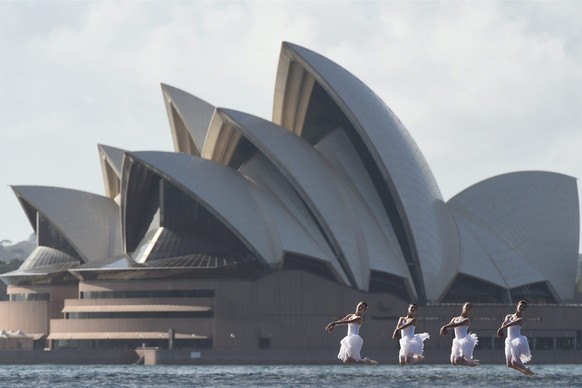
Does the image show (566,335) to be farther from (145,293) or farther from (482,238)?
(145,293)

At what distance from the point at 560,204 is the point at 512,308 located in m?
13.2

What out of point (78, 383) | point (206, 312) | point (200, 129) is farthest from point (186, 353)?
point (78, 383)

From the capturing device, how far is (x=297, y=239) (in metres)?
119

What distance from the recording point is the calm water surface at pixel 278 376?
8488cm

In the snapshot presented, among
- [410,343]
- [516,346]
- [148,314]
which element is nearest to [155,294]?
[148,314]

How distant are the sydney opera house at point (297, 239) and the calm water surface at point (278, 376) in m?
5.39

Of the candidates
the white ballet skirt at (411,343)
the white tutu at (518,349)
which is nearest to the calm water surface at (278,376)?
the white ballet skirt at (411,343)

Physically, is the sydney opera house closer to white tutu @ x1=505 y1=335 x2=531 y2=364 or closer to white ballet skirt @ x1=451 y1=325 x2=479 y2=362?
white ballet skirt @ x1=451 y1=325 x2=479 y2=362

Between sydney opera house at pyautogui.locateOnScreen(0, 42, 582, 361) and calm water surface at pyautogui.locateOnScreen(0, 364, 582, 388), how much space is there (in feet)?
17.7

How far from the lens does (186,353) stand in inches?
4646

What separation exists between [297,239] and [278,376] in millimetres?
24657

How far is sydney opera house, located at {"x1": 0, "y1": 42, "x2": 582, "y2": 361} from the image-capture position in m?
119

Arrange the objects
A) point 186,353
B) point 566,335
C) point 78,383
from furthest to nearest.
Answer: point 566,335
point 186,353
point 78,383

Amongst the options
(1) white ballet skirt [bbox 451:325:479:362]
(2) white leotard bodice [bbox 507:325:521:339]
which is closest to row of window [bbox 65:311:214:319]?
(1) white ballet skirt [bbox 451:325:479:362]
